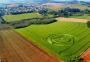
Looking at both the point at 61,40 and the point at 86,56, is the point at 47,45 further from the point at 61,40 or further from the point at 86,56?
the point at 86,56

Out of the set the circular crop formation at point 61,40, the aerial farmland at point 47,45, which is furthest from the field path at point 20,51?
the circular crop formation at point 61,40

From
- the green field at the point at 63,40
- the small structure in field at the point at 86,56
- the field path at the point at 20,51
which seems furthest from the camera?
the green field at the point at 63,40

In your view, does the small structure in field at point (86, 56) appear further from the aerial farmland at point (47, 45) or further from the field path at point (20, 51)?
the field path at point (20, 51)

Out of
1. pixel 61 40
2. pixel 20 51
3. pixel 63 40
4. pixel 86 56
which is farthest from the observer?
pixel 61 40

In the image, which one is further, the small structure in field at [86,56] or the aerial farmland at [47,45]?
the aerial farmland at [47,45]

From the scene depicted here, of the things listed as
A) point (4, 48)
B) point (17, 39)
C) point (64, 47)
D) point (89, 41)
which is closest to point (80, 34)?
point (89, 41)

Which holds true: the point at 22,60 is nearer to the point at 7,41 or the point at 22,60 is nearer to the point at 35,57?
the point at 35,57

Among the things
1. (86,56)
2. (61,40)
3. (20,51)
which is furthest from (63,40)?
(86,56)
